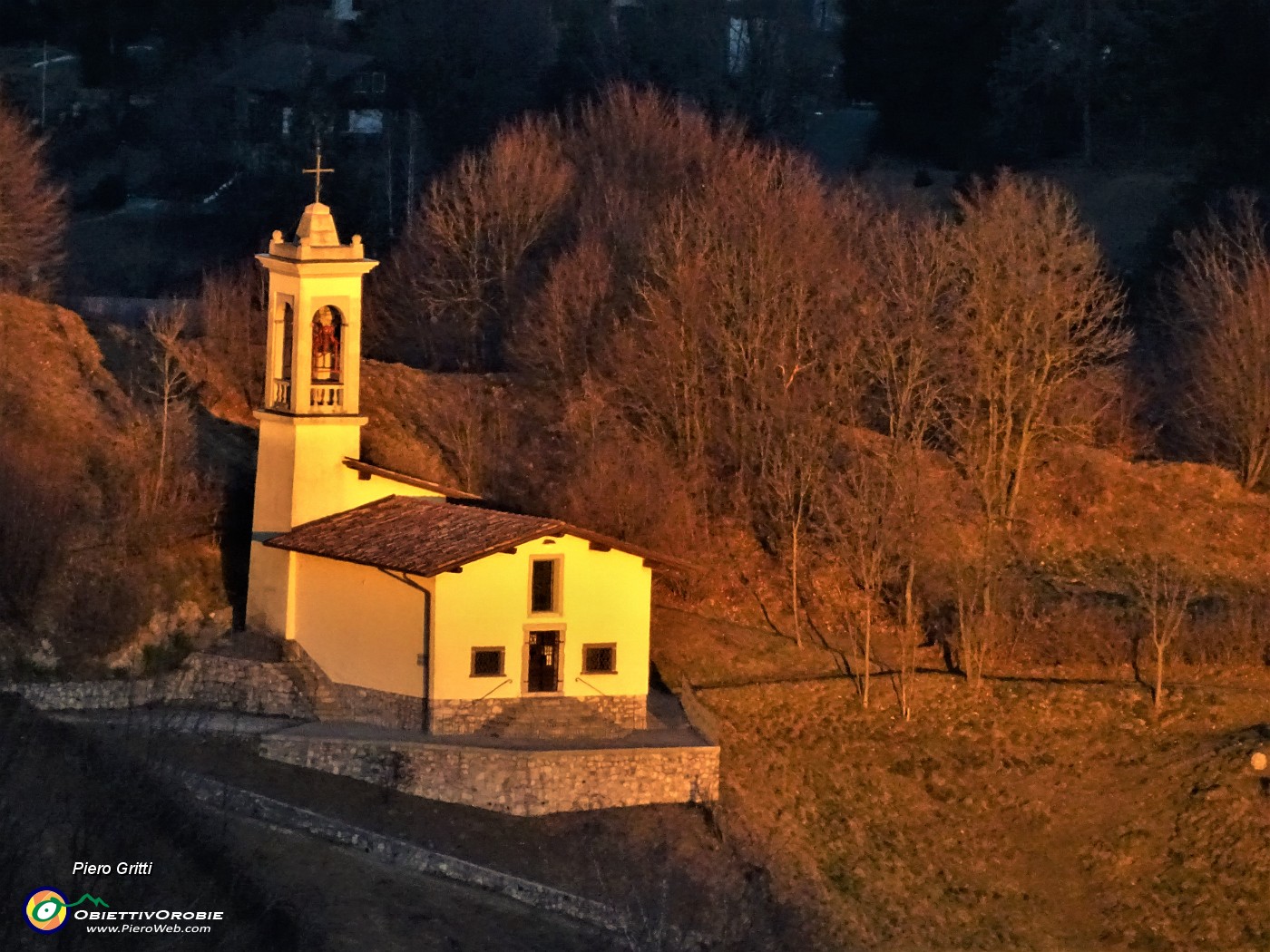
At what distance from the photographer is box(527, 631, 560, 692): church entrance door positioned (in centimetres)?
3662

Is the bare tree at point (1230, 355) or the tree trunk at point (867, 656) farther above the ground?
the bare tree at point (1230, 355)

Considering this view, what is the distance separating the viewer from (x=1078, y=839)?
3762 centimetres

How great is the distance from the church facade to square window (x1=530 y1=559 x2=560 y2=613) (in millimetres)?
25

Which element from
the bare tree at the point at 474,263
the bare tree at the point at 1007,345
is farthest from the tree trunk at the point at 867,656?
the bare tree at the point at 474,263

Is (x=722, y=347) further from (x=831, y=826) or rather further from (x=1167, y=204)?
(x=1167, y=204)

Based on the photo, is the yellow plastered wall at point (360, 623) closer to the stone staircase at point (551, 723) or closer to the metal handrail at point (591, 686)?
the stone staircase at point (551, 723)

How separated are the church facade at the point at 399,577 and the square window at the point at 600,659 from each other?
0.02 metres

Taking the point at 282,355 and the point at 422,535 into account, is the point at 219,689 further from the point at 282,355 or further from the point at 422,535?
the point at 282,355

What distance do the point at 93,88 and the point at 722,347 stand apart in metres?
41.1

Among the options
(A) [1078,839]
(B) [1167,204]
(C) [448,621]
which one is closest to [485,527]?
(C) [448,621]

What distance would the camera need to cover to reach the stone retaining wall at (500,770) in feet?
115

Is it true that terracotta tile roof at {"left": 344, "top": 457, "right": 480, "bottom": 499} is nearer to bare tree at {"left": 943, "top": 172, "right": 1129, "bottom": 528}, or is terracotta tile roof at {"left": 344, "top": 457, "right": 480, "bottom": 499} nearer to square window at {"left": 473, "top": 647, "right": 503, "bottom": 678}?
square window at {"left": 473, "top": 647, "right": 503, "bottom": 678}

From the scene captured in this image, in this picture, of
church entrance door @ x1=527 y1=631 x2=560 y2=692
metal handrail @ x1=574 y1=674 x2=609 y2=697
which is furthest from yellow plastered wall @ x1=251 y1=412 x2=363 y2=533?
metal handrail @ x1=574 y1=674 x2=609 y2=697

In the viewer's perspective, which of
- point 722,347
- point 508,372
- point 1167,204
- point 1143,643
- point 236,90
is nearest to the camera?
point 1143,643
